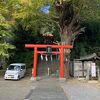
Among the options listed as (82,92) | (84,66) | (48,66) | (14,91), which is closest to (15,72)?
(84,66)

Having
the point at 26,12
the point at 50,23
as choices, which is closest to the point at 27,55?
the point at 50,23

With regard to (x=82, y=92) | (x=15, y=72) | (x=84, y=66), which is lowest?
(x=82, y=92)

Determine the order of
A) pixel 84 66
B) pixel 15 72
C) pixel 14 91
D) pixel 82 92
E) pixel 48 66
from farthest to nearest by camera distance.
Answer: pixel 48 66 < pixel 84 66 < pixel 15 72 < pixel 14 91 < pixel 82 92

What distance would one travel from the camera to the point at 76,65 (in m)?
38.2

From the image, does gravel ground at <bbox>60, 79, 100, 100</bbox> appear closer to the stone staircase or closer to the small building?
the small building

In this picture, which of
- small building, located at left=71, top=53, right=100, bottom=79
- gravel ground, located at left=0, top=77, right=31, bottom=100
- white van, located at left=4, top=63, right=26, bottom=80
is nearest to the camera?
gravel ground, located at left=0, top=77, right=31, bottom=100

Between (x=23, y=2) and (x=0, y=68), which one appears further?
(x=0, y=68)

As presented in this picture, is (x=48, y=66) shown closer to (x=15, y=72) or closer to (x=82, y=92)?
(x=15, y=72)

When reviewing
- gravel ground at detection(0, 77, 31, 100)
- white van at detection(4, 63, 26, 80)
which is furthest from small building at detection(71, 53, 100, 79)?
gravel ground at detection(0, 77, 31, 100)

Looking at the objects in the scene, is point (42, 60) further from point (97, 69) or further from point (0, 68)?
point (97, 69)

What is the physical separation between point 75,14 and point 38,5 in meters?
4.78

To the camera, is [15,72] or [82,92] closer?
[82,92]

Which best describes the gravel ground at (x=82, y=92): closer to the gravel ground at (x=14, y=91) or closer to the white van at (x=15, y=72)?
the gravel ground at (x=14, y=91)

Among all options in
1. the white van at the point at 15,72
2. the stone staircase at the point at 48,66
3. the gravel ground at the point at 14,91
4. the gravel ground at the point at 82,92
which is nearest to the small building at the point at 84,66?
the stone staircase at the point at 48,66
